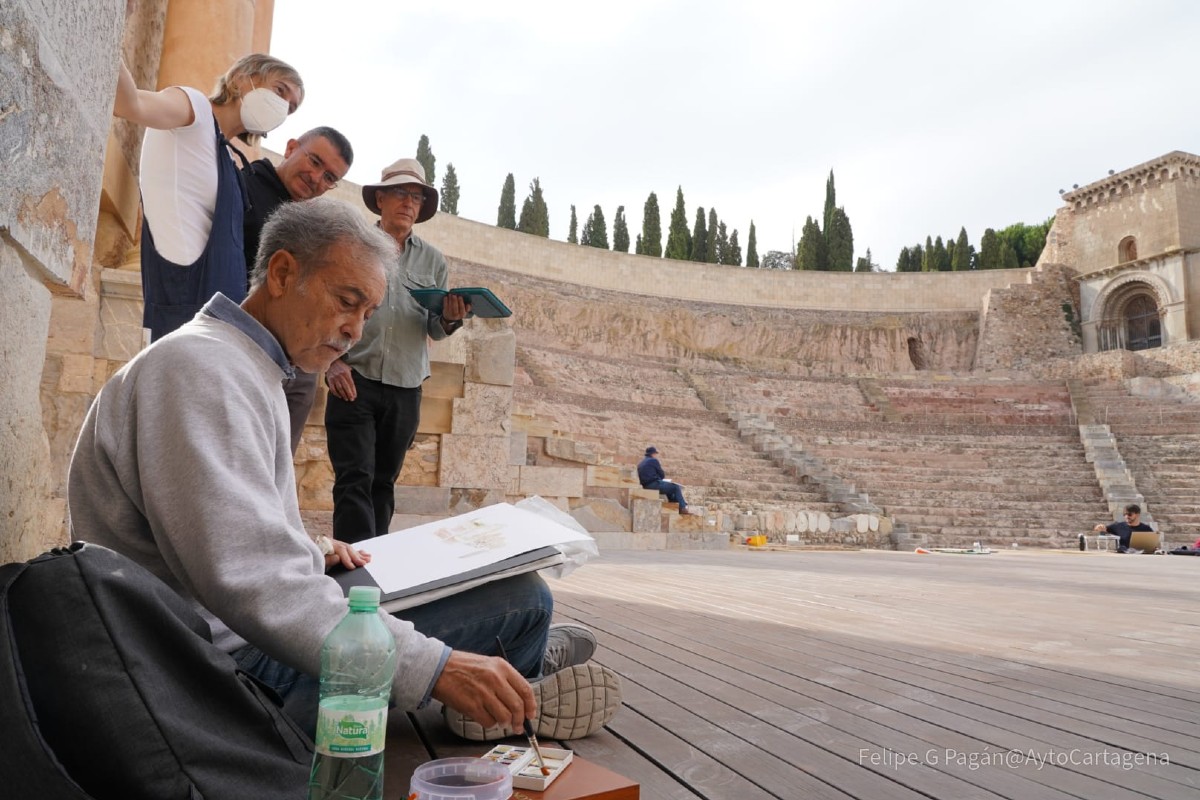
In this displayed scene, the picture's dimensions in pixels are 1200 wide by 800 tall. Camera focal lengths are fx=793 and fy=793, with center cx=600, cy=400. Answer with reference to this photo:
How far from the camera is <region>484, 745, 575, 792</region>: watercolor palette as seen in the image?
1268mm

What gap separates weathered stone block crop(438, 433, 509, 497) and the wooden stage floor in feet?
6.86

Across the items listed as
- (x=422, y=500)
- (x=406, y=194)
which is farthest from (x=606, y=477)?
(x=406, y=194)

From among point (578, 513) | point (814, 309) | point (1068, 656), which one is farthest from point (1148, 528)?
point (814, 309)

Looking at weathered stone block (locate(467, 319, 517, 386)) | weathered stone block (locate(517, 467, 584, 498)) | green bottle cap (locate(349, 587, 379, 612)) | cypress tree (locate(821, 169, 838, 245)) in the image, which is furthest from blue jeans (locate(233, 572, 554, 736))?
cypress tree (locate(821, 169, 838, 245))

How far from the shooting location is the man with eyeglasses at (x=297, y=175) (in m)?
2.85

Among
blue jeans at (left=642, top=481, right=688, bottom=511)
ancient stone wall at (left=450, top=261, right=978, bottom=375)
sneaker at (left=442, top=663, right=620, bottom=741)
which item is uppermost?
ancient stone wall at (left=450, top=261, right=978, bottom=375)

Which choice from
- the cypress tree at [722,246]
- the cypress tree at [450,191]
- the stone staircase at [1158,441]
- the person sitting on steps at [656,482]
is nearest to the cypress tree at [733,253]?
the cypress tree at [722,246]

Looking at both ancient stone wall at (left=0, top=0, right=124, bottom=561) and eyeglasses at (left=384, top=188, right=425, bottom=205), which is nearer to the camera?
ancient stone wall at (left=0, top=0, right=124, bottom=561)

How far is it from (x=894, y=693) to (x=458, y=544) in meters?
1.39

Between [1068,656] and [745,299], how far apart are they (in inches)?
1202

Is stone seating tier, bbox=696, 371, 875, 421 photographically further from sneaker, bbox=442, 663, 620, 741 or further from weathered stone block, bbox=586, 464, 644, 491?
sneaker, bbox=442, 663, 620, 741

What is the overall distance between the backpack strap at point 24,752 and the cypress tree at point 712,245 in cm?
4140

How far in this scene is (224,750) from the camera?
103 cm

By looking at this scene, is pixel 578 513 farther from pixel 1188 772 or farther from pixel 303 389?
pixel 1188 772
